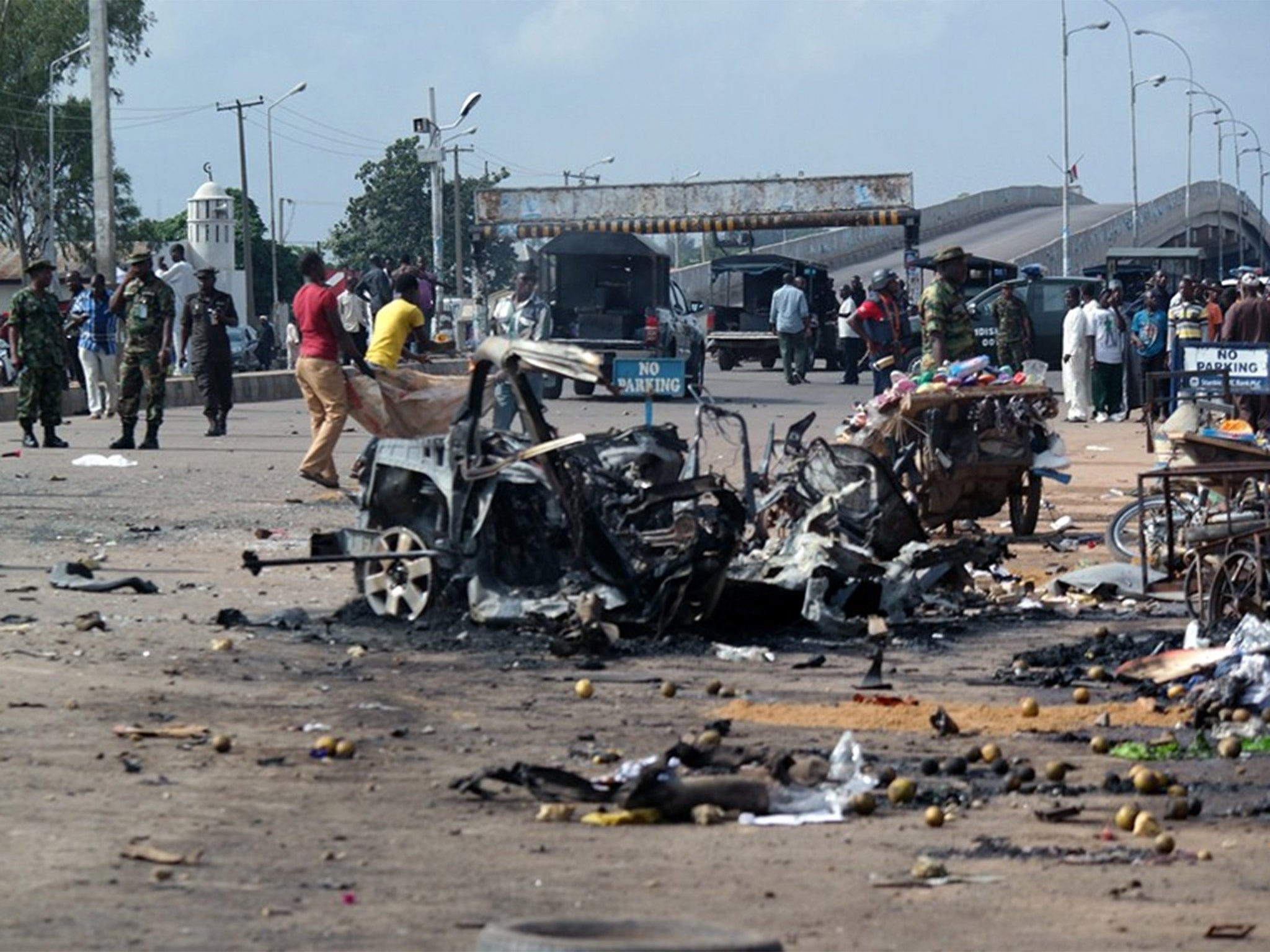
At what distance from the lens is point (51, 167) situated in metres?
70.9

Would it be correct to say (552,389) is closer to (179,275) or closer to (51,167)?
(179,275)

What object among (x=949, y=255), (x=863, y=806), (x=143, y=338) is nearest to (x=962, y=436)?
(x=949, y=255)

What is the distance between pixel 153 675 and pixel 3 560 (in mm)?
4030

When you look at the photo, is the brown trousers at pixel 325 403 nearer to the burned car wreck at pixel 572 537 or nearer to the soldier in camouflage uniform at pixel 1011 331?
the burned car wreck at pixel 572 537

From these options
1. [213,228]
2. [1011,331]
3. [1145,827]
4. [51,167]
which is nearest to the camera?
[1145,827]

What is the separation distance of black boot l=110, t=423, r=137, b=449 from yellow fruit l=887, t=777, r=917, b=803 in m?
14.4

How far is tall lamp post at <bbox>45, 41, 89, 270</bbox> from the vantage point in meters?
69.2

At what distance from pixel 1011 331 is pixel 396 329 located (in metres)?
9.41

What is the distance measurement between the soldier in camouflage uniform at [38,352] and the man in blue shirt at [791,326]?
18327mm

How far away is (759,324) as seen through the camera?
46344 mm

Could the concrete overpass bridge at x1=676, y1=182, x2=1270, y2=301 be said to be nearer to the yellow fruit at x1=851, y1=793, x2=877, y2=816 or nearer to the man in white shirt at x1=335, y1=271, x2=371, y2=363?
the man in white shirt at x1=335, y1=271, x2=371, y2=363

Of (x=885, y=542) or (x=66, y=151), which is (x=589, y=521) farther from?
(x=66, y=151)

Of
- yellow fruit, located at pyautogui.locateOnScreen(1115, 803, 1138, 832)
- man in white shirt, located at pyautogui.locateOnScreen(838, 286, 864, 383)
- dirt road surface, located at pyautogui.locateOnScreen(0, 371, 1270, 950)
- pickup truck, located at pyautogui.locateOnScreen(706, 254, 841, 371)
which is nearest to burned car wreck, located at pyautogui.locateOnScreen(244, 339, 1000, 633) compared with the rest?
dirt road surface, located at pyautogui.locateOnScreen(0, 371, 1270, 950)

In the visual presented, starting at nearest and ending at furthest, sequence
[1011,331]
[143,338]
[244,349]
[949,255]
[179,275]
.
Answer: [949,255], [143,338], [1011,331], [179,275], [244,349]
